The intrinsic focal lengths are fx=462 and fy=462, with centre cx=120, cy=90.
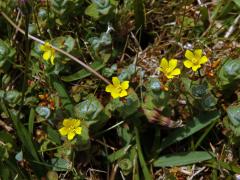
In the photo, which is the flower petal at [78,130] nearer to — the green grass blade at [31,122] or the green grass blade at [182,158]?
the green grass blade at [31,122]

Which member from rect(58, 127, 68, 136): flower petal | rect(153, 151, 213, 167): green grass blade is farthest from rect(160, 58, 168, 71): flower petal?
rect(58, 127, 68, 136): flower petal

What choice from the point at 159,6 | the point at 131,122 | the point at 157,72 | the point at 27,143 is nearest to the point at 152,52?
the point at 157,72

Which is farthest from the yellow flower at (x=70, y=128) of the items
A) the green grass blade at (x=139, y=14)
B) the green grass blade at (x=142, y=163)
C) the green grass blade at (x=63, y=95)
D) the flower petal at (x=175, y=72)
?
the green grass blade at (x=139, y=14)

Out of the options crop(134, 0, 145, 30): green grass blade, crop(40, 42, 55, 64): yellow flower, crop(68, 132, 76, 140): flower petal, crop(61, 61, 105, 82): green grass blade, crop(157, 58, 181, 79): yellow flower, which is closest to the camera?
crop(68, 132, 76, 140): flower petal

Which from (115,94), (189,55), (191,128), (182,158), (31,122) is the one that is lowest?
(182,158)

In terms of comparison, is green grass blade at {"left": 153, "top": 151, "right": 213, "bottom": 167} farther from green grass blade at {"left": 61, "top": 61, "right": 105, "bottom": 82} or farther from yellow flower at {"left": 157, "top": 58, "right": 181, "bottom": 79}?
green grass blade at {"left": 61, "top": 61, "right": 105, "bottom": 82}

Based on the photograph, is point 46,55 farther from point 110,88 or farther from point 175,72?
point 175,72

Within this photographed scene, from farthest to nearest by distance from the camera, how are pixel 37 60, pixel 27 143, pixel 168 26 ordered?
1. pixel 168 26
2. pixel 37 60
3. pixel 27 143

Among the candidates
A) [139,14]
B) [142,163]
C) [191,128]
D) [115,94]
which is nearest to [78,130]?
[115,94]

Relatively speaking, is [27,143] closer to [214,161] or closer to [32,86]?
[32,86]
